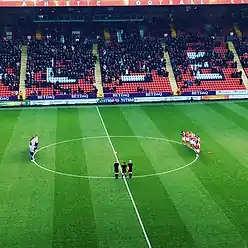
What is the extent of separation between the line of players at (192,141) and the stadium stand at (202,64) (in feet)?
70.9

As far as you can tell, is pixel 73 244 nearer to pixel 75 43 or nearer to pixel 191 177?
pixel 191 177

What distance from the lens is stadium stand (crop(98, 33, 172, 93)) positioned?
173 feet

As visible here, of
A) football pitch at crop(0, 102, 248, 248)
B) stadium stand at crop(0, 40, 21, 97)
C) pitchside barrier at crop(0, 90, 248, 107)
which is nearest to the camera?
football pitch at crop(0, 102, 248, 248)

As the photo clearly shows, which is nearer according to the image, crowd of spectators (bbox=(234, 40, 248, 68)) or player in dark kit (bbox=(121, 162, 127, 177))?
player in dark kit (bbox=(121, 162, 127, 177))

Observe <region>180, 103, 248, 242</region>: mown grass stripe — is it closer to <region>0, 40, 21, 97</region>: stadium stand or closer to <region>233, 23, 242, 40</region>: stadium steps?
<region>0, 40, 21, 97</region>: stadium stand

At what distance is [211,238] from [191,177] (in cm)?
720

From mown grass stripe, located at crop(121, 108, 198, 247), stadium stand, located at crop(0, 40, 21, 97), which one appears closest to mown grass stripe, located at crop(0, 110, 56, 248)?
mown grass stripe, located at crop(121, 108, 198, 247)

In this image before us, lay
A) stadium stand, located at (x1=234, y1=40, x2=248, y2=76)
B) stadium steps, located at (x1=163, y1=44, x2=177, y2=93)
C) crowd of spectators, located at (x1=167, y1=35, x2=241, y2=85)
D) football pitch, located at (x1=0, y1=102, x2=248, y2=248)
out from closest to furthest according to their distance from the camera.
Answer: football pitch, located at (x1=0, y1=102, x2=248, y2=248) → stadium steps, located at (x1=163, y1=44, x2=177, y2=93) → crowd of spectators, located at (x1=167, y1=35, x2=241, y2=85) → stadium stand, located at (x1=234, y1=40, x2=248, y2=76)

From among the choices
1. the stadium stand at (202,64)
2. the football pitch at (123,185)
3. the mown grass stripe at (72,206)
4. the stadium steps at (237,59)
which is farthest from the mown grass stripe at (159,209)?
the stadium steps at (237,59)

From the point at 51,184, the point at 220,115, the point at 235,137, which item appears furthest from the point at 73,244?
the point at 220,115

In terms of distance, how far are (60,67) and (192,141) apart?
1090 inches

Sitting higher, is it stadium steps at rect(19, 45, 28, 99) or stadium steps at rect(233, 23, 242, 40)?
stadium steps at rect(233, 23, 242, 40)

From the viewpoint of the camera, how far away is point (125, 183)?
24297mm

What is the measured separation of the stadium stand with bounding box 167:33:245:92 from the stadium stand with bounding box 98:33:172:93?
5.64ft
